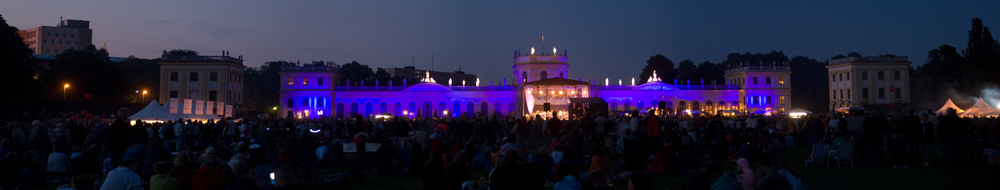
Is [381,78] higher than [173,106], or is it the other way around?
[381,78]

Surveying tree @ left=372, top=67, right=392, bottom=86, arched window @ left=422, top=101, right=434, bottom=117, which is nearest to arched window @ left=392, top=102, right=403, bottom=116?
arched window @ left=422, top=101, right=434, bottom=117

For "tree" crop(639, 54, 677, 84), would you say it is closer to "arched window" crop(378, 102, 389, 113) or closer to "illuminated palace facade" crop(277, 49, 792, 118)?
"illuminated palace facade" crop(277, 49, 792, 118)

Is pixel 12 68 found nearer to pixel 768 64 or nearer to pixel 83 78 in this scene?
pixel 83 78

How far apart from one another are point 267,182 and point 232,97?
2096 inches

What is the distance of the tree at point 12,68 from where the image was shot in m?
35.0

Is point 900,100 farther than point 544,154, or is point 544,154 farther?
point 900,100

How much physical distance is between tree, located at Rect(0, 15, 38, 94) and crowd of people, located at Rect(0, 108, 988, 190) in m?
20.1

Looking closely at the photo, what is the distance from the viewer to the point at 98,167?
11.7m

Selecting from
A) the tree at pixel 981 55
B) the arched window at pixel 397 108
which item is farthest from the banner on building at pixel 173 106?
the tree at pixel 981 55

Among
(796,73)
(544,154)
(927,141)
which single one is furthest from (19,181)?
(796,73)

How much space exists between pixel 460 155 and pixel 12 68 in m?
37.2

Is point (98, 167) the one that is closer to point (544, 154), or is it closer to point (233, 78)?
point (544, 154)

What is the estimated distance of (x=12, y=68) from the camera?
35.8 meters

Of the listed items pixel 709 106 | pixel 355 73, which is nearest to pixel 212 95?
pixel 355 73
